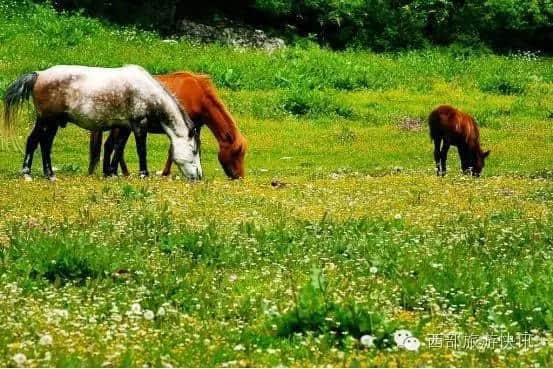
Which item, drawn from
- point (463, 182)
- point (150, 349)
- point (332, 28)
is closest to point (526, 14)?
point (332, 28)

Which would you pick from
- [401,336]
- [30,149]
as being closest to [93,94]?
[30,149]

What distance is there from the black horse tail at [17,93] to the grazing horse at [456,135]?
9.84 m

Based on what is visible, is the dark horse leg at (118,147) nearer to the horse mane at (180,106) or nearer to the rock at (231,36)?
the horse mane at (180,106)

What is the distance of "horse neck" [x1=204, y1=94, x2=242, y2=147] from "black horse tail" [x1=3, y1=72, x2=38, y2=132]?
3921mm

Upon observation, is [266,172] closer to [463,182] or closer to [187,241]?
[463,182]

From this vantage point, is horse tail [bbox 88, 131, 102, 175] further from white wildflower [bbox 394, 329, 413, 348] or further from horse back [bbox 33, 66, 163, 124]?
white wildflower [bbox 394, 329, 413, 348]

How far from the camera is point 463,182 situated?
60.1 ft

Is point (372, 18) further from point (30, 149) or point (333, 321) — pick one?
point (333, 321)

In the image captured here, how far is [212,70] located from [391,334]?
97.2 feet

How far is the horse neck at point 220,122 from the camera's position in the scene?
20.4 m

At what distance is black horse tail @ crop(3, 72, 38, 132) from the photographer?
1819cm

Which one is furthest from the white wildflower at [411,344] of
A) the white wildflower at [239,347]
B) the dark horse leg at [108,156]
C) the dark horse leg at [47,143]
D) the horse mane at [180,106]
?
the dark horse leg at [108,156]

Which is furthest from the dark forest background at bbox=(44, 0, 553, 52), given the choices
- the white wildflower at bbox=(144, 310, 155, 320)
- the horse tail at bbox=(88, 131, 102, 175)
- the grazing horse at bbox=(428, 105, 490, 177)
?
the white wildflower at bbox=(144, 310, 155, 320)

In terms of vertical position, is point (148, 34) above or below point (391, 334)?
below
